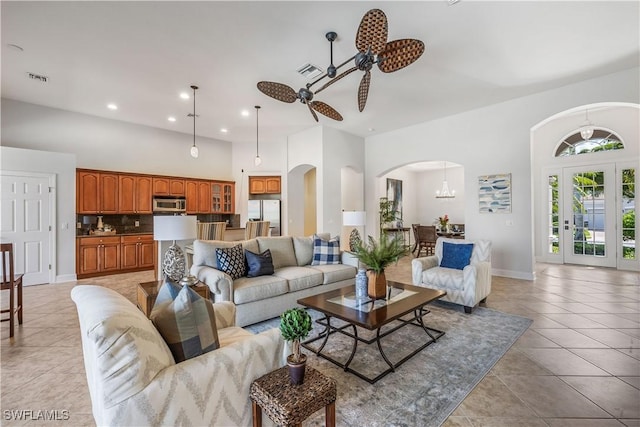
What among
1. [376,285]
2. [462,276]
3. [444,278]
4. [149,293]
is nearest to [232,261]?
[149,293]

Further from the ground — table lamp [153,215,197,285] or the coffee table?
table lamp [153,215,197,285]

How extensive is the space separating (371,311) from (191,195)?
5960mm

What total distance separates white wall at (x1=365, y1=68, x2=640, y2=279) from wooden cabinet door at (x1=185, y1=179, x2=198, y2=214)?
18.3ft

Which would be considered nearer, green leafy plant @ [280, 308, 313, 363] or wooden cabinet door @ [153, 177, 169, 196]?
green leafy plant @ [280, 308, 313, 363]

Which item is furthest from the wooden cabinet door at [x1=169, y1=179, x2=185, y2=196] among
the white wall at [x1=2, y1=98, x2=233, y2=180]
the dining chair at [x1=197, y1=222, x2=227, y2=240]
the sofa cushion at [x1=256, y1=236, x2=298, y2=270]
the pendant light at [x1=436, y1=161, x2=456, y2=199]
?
the pendant light at [x1=436, y1=161, x2=456, y2=199]

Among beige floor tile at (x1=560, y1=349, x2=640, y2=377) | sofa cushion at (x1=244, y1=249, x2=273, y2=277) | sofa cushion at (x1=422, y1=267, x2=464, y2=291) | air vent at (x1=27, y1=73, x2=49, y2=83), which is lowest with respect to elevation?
beige floor tile at (x1=560, y1=349, x2=640, y2=377)

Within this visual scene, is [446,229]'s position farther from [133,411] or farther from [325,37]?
[133,411]

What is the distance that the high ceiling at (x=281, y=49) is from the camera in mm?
2754

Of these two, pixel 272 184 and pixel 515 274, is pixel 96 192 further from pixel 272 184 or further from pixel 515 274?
pixel 515 274

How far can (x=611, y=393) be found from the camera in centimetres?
196

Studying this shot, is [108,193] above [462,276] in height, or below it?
above

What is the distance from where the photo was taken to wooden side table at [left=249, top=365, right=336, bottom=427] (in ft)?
3.89

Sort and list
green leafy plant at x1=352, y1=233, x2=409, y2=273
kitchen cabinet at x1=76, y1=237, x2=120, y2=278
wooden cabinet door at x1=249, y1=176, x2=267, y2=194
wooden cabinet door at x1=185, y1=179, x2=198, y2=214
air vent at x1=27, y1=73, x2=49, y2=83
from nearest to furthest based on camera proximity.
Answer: green leafy plant at x1=352, y1=233, x2=409, y2=273
air vent at x1=27, y1=73, x2=49, y2=83
kitchen cabinet at x1=76, y1=237, x2=120, y2=278
wooden cabinet door at x1=185, y1=179, x2=198, y2=214
wooden cabinet door at x1=249, y1=176, x2=267, y2=194

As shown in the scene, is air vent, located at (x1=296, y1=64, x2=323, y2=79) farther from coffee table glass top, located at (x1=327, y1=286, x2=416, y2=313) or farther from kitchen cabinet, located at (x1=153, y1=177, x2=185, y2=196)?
kitchen cabinet, located at (x1=153, y1=177, x2=185, y2=196)
